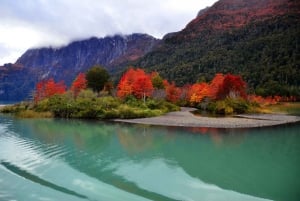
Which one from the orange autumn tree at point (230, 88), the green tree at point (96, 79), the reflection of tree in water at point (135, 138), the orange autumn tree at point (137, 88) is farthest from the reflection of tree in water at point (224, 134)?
the green tree at point (96, 79)

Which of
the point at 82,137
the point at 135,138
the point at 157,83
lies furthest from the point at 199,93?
the point at 82,137

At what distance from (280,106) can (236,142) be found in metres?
54.0

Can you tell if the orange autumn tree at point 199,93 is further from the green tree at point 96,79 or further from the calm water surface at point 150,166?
the calm water surface at point 150,166

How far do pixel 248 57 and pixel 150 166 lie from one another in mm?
113094

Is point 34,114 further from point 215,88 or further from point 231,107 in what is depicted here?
point 215,88

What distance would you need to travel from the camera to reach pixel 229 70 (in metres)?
120

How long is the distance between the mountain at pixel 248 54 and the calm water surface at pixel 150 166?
65473 millimetres

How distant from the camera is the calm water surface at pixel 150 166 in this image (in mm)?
16953

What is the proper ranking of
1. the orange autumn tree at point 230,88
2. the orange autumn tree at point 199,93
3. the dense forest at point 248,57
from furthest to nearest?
the dense forest at point 248,57
the orange autumn tree at point 199,93
the orange autumn tree at point 230,88

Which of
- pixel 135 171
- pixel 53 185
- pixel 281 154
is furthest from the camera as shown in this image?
pixel 281 154

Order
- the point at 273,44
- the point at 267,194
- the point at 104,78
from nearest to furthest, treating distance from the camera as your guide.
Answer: the point at 267,194 < the point at 104,78 < the point at 273,44

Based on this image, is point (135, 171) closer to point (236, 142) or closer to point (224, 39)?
point (236, 142)

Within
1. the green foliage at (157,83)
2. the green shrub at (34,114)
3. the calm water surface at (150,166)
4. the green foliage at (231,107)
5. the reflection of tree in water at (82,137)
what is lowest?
the calm water surface at (150,166)

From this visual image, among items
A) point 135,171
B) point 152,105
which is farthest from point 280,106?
point 135,171
